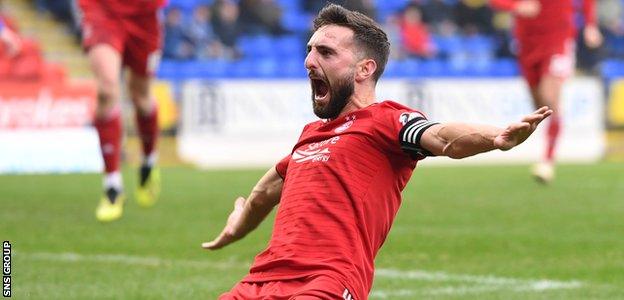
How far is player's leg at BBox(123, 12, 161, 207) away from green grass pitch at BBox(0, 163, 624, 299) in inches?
9.8

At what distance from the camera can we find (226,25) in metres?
22.0

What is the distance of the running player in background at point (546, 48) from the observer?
1313cm

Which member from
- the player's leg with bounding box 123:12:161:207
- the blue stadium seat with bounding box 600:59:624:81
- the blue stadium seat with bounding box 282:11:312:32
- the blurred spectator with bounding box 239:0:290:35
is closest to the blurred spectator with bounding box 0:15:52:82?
the blurred spectator with bounding box 239:0:290:35

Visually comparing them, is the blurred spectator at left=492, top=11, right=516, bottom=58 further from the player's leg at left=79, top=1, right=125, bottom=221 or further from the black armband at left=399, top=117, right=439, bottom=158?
the black armband at left=399, top=117, right=439, bottom=158

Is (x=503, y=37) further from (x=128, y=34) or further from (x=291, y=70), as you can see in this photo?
(x=128, y=34)

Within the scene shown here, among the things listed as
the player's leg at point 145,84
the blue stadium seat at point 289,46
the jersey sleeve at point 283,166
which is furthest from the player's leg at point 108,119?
the blue stadium seat at point 289,46

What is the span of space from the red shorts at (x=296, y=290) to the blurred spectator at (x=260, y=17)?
62.7ft

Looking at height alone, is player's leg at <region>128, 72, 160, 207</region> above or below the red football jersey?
below

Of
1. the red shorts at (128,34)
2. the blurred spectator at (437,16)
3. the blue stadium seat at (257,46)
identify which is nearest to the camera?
the red shorts at (128,34)

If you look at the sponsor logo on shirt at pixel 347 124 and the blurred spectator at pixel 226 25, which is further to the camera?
the blurred spectator at pixel 226 25

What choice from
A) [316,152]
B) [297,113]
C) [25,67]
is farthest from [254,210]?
[297,113]

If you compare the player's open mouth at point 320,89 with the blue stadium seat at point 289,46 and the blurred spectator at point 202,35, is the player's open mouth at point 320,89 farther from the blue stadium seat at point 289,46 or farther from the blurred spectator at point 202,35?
the blue stadium seat at point 289,46

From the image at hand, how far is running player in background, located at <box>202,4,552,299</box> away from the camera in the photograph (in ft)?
13.1

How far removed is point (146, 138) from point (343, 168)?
21.9 feet
